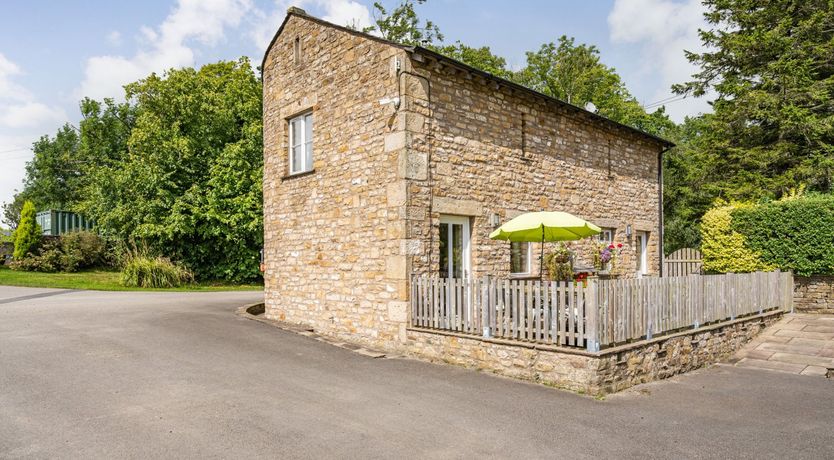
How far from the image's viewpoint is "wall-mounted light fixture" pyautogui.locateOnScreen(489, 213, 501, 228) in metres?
11.0

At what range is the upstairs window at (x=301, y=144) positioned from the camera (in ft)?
40.0

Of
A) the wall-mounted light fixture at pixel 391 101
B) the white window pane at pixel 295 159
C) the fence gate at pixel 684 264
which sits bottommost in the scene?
the fence gate at pixel 684 264

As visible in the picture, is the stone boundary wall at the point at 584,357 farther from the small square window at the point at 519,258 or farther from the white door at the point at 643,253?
the white door at the point at 643,253

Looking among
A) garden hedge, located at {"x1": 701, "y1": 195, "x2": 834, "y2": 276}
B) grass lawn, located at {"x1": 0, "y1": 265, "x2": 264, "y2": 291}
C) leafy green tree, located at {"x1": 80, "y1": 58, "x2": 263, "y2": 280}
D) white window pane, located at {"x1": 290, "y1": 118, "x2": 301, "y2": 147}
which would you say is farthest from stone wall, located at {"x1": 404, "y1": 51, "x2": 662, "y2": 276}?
grass lawn, located at {"x1": 0, "y1": 265, "x2": 264, "y2": 291}

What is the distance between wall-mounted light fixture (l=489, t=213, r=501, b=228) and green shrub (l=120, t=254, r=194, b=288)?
1601 cm

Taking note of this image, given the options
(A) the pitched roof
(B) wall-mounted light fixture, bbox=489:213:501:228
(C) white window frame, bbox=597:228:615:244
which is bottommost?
(C) white window frame, bbox=597:228:615:244

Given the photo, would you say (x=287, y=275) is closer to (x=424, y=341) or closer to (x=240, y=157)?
(x=424, y=341)

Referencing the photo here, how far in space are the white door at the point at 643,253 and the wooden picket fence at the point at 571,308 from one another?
5934mm

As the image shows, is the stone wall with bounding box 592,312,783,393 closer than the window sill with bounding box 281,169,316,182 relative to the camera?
Yes

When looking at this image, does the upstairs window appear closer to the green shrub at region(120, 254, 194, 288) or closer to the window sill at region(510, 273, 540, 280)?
the window sill at region(510, 273, 540, 280)

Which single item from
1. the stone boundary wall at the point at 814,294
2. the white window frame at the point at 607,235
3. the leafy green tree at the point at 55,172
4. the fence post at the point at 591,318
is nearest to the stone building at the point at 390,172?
the white window frame at the point at 607,235

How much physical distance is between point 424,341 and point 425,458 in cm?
426

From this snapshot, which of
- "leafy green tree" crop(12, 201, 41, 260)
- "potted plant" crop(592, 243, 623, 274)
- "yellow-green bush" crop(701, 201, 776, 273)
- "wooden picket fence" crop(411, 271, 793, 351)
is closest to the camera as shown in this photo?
"wooden picket fence" crop(411, 271, 793, 351)

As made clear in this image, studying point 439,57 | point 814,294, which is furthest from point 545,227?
point 814,294
